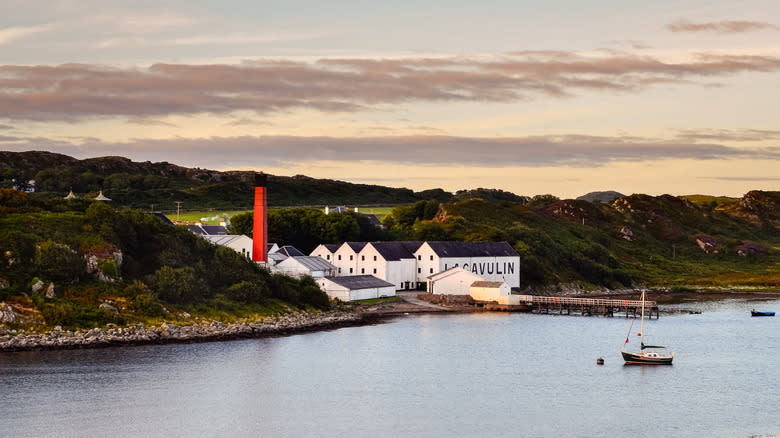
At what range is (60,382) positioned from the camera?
52812mm

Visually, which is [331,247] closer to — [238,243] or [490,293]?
[238,243]

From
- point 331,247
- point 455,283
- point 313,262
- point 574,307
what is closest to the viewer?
point 574,307

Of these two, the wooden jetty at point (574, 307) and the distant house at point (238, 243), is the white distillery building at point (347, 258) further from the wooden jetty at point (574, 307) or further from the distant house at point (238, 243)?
the wooden jetty at point (574, 307)

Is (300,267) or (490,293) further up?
(300,267)

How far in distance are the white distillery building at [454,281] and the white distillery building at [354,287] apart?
6.21 metres

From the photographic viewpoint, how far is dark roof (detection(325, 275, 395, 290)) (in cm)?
10025

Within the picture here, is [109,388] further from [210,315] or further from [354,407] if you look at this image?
[210,315]

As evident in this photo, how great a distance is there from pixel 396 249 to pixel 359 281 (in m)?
12.5

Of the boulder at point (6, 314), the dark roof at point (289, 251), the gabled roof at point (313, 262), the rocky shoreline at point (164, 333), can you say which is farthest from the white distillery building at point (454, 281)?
the boulder at point (6, 314)

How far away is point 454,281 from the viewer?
10750 cm

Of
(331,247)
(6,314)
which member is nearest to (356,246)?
(331,247)

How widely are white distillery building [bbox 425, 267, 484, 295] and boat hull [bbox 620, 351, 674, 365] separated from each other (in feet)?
139

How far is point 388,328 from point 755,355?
3178cm

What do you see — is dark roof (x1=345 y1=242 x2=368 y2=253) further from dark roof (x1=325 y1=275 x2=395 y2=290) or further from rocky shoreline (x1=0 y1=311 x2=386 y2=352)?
rocky shoreline (x1=0 y1=311 x2=386 y2=352)
